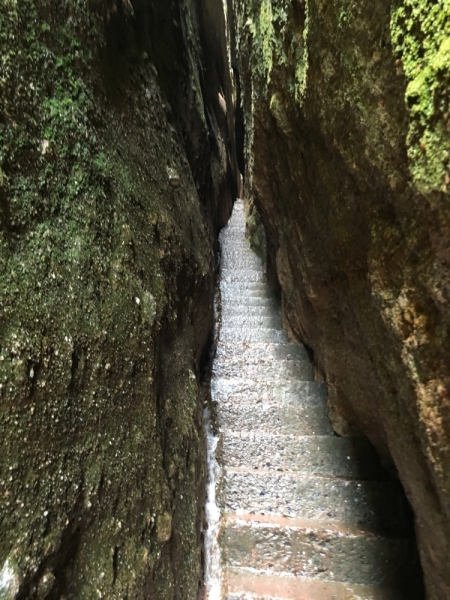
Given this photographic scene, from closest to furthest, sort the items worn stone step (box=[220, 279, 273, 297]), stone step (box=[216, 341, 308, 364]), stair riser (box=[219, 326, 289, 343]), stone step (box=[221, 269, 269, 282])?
stone step (box=[216, 341, 308, 364]) → stair riser (box=[219, 326, 289, 343]) → worn stone step (box=[220, 279, 273, 297]) → stone step (box=[221, 269, 269, 282])

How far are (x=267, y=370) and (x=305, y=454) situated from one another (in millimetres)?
1001

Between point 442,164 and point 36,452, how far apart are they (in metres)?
1.36

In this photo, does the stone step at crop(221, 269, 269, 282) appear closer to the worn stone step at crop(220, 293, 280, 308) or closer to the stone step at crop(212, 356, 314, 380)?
the worn stone step at crop(220, 293, 280, 308)

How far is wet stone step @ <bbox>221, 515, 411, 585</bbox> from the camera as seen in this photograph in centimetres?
223

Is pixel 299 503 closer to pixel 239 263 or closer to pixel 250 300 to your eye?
pixel 250 300

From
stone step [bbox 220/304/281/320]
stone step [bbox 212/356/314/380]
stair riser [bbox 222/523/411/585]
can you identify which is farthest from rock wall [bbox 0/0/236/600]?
stone step [bbox 220/304/281/320]

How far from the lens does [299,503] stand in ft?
8.33

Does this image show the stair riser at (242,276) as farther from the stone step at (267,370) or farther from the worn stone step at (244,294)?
the stone step at (267,370)

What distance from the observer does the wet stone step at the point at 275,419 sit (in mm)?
3045

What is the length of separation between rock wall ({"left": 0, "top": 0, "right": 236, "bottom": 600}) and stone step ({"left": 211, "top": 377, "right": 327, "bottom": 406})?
0.92 metres

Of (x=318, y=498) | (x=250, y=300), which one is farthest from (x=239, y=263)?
(x=318, y=498)

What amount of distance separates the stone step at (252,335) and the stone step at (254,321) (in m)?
0.08

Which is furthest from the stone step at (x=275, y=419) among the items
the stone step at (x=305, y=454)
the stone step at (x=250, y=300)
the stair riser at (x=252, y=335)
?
the stone step at (x=250, y=300)

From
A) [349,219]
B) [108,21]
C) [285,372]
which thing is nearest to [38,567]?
[349,219]
